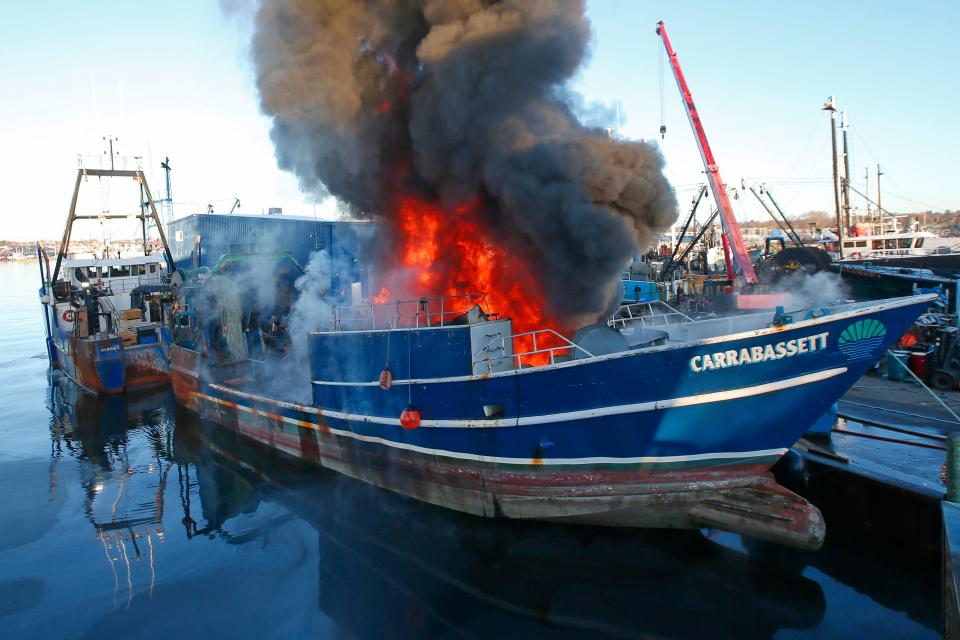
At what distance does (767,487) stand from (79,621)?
34.7 feet

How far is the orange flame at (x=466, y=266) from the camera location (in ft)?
39.0

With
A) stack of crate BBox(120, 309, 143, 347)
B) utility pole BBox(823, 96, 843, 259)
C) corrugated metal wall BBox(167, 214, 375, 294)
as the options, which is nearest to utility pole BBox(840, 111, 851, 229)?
utility pole BBox(823, 96, 843, 259)

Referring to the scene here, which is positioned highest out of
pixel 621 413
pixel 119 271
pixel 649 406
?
pixel 119 271

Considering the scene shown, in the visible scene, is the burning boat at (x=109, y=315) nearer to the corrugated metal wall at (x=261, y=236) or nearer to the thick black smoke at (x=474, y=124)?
the corrugated metal wall at (x=261, y=236)

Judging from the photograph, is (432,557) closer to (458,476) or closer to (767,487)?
(458,476)

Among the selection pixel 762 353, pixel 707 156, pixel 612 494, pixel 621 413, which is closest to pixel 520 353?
pixel 621 413

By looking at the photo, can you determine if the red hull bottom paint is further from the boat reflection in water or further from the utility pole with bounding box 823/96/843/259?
the utility pole with bounding box 823/96/843/259

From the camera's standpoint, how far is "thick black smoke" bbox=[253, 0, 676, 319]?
1027cm

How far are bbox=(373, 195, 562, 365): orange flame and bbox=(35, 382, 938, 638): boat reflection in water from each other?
3.70 metres

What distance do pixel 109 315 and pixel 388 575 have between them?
24.4 m

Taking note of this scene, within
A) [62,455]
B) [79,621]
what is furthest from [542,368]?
[62,455]

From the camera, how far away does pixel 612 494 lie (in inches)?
374

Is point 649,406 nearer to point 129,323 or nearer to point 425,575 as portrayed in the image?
point 425,575

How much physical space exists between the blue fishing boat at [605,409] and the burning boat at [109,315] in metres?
16.0
